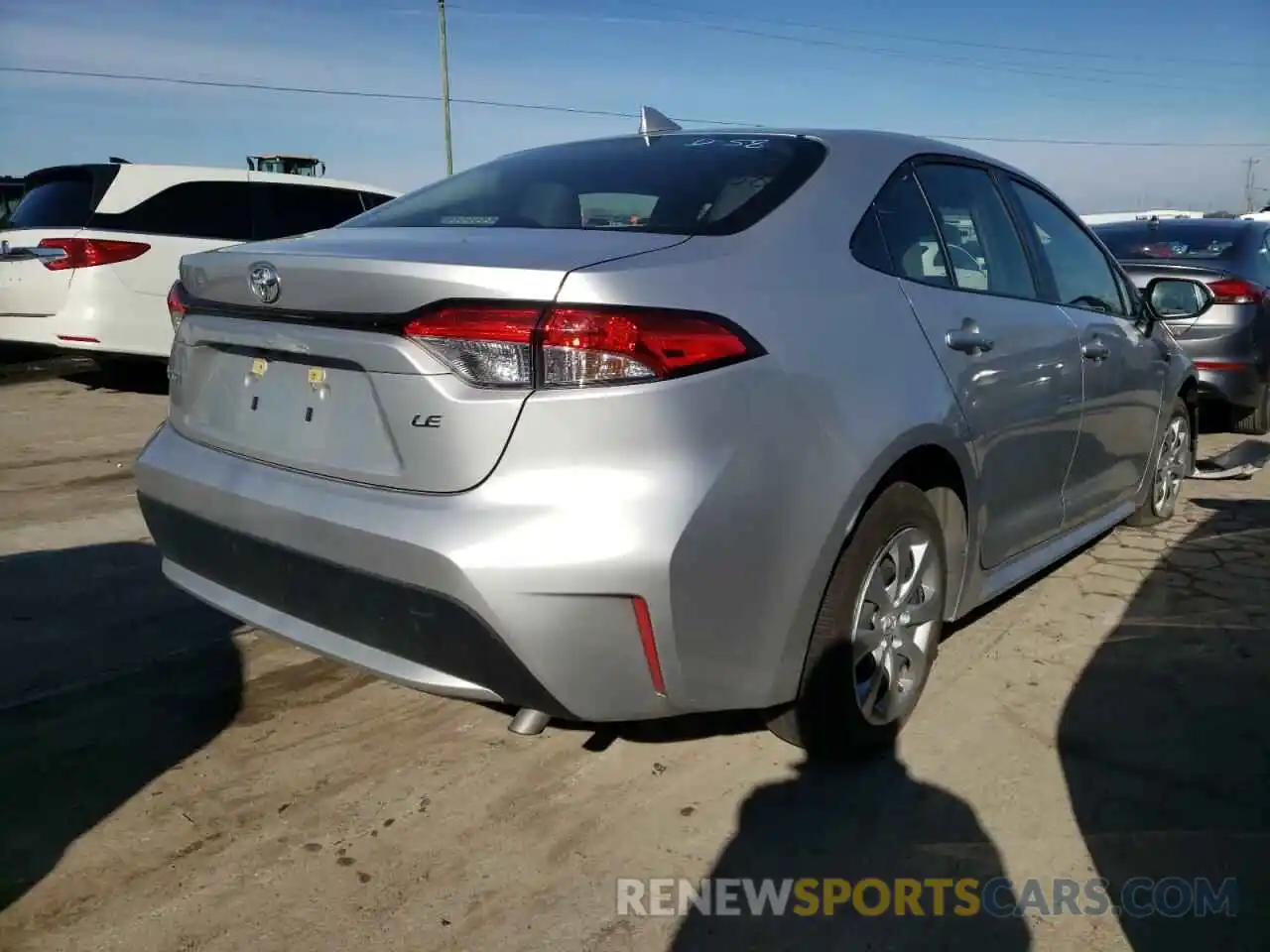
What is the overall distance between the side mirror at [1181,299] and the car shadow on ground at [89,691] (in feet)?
13.3

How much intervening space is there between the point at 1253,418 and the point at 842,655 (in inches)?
243

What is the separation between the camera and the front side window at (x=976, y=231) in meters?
3.08

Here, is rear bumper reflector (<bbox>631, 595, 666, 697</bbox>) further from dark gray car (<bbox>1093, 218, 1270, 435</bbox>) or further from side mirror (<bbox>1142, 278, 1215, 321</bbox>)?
dark gray car (<bbox>1093, 218, 1270, 435</bbox>)

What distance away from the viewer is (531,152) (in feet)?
11.0

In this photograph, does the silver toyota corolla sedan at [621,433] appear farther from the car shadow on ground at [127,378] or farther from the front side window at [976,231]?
the car shadow on ground at [127,378]

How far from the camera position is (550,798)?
2.60 m

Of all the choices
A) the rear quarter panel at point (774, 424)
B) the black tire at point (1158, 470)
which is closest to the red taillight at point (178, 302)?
the rear quarter panel at point (774, 424)

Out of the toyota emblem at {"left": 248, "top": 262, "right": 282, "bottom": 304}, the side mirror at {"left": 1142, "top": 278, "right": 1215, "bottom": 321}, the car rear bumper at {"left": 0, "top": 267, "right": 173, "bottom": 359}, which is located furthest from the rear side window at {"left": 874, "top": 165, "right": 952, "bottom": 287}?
the car rear bumper at {"left": 0, "top": 267, "right": 173, "bottom": 359}

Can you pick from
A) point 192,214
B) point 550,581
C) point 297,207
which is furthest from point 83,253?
point 550,581

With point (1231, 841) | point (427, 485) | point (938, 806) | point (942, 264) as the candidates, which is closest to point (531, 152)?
point (942, 264)

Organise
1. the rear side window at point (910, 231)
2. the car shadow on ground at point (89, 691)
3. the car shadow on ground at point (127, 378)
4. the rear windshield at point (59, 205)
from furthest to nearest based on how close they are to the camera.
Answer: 1. the car shadow on ground at point (127, 378)
2. the rear windshield at point (59, 205)
3. the rear side window at point (910, 231)
4. the car shadow on ground at point (89, 691)

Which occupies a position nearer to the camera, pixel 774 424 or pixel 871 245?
pixel 774 424

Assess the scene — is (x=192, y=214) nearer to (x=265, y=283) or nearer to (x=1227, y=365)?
Answer: (x=265, y=283)

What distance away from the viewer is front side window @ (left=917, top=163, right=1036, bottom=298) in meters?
3.08
